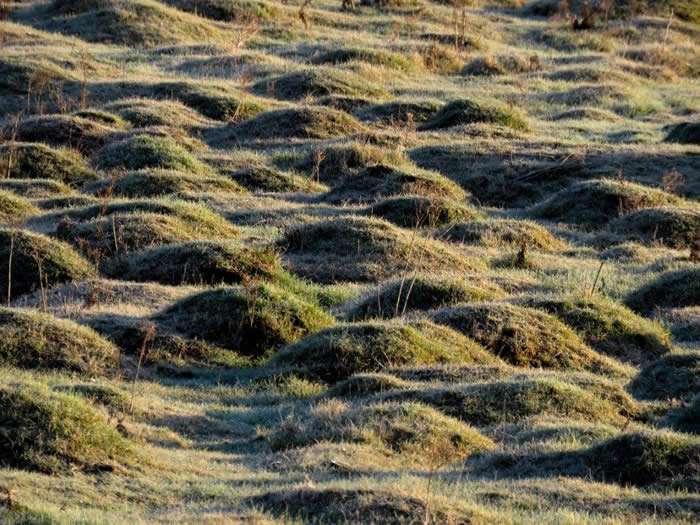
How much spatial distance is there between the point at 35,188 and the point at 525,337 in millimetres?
10288

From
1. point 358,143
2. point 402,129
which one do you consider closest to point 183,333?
point 358,143

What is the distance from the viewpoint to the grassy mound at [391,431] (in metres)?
11.1

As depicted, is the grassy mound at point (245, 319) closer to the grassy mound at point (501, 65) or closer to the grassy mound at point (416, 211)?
the grassy mound at point (416, 211)

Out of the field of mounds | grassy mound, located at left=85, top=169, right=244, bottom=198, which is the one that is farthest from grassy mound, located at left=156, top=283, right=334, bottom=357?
grassy mound, located at left=85, top=169, right=244, bottom=198

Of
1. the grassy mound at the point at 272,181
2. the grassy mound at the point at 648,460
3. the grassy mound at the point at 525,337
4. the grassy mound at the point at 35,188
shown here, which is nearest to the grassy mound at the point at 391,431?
the grassy mound at the point at 648,460

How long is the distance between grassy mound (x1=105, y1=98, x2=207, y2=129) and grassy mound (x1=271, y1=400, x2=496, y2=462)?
15774 mm

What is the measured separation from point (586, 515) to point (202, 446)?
388 cm

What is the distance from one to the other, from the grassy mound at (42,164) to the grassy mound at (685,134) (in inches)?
459

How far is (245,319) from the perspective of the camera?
15258 mm

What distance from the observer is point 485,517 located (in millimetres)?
8305

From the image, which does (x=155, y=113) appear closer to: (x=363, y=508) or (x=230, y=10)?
(x=230, y=10)

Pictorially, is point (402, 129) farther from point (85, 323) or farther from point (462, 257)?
point (85, 323)

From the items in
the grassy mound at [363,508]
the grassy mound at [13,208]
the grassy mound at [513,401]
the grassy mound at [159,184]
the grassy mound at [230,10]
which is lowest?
the grassy mound at [13,208]

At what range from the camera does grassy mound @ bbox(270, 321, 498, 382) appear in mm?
13992
